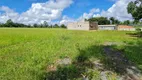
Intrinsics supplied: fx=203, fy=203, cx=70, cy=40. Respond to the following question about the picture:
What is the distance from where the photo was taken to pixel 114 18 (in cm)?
11425

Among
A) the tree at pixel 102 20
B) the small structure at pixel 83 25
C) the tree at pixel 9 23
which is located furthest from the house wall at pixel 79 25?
the tree at pixel 9 23

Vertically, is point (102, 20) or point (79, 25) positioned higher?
point (102, 20)

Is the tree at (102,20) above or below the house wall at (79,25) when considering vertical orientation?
above

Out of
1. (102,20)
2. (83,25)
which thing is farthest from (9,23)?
(102,20)

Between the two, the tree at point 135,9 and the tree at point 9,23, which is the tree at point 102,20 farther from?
the tree at point 135,9

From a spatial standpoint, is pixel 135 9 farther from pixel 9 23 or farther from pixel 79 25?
pixel 9 23

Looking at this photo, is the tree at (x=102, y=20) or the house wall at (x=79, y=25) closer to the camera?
the house wall at (x=79, y=25)

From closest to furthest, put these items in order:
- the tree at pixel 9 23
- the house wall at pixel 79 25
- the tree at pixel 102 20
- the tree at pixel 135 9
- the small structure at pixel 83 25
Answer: the tree at pixel 135 9
the small structure at pixel 83 25
the house wall at pixel 79 25
the tree at pixel 9 23
the tree at pixel 102 20

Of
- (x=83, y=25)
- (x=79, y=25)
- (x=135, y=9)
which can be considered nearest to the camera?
(x=135, y=9)

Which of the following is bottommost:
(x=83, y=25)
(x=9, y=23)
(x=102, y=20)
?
(x=83, y=25)

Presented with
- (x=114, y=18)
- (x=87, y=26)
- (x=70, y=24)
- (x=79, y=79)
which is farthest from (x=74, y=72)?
(x=114, y=18)

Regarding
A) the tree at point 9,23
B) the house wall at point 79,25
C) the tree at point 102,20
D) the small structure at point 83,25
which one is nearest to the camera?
the small structure at point 83,25

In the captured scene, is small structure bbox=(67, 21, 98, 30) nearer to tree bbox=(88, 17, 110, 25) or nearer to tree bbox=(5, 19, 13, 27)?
tree bbox=(88, 17, 110, 25)

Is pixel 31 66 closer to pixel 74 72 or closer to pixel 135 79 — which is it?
pixel 74 72
